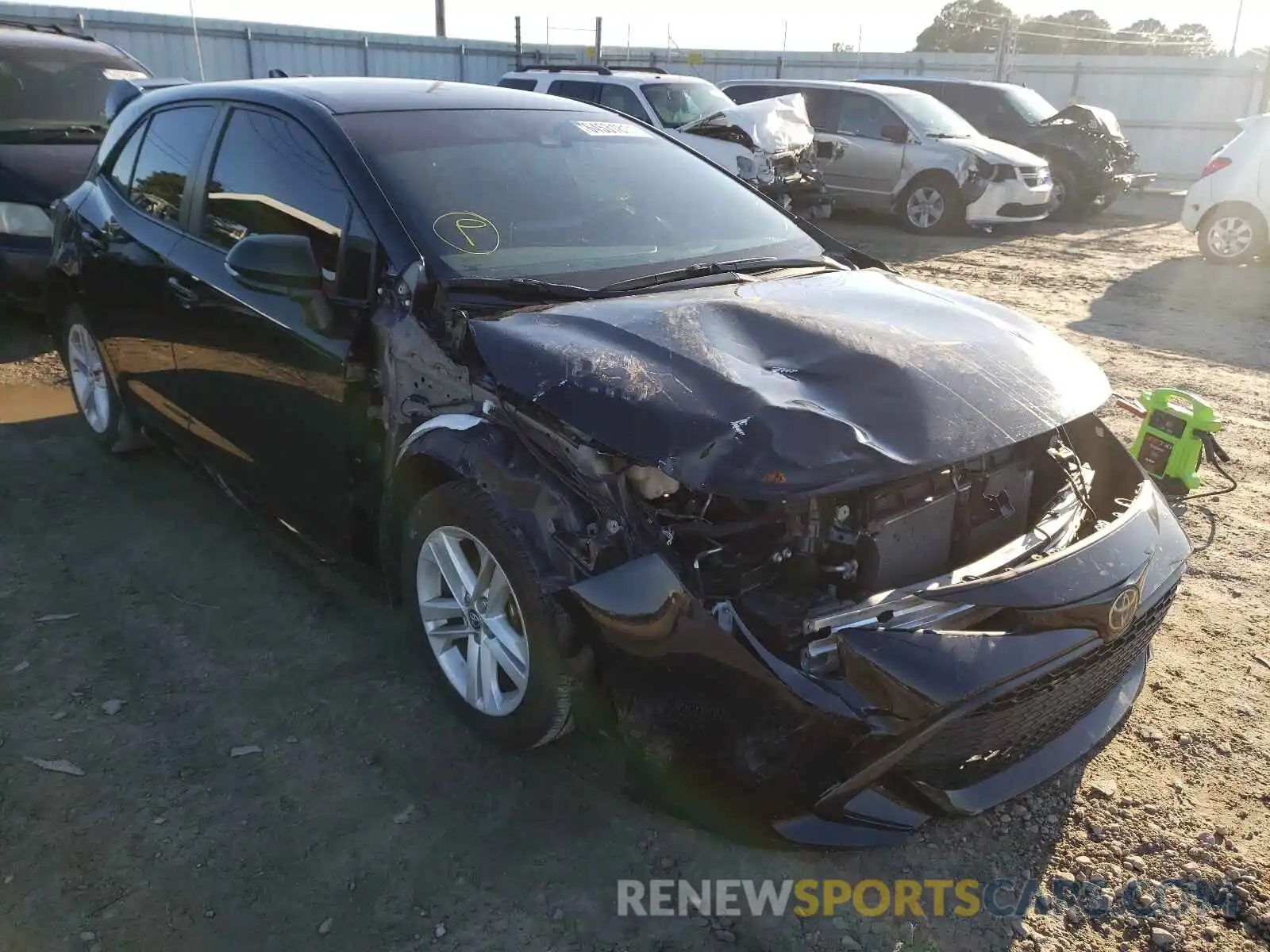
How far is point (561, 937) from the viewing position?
2.22 m

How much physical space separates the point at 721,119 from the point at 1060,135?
6.73 m

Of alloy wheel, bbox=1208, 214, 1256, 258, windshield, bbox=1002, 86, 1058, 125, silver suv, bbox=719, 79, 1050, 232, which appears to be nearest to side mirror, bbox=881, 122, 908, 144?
silver suv, bbox=719, 79, 1050, 232

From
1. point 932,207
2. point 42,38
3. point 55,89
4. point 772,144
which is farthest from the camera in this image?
point 932,207

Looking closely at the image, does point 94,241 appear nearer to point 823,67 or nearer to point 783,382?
point 783,382

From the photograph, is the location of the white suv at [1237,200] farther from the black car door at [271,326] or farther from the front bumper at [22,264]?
the front bumper at [22,264]

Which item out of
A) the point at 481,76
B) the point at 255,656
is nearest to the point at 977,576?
the point at 255,656

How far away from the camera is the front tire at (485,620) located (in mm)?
2393

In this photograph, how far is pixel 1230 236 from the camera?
10.6 m

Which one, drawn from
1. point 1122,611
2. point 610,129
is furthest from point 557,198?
point 1122,611

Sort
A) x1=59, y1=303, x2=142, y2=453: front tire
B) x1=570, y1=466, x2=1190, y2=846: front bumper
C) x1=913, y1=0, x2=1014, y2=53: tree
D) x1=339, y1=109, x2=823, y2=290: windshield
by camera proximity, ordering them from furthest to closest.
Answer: x1=913, y1=0, x2=1014, y2=53: tree, x1=59, y1=303, x2=142, y2=453: front tire, x1=339, y1=109, x2=823, y2=290: windshield, x1=570, y1=466, x2=1190, y2=846: front bumper

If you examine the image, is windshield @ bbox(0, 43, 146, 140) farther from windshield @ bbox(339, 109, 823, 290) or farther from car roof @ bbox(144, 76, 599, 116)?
windshield @ bbox(339, 109, 823, 290)

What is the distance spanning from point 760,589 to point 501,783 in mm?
991

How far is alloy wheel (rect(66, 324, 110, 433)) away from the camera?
15.3ft

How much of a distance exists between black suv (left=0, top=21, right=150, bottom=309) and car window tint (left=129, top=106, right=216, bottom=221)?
7.70ft
